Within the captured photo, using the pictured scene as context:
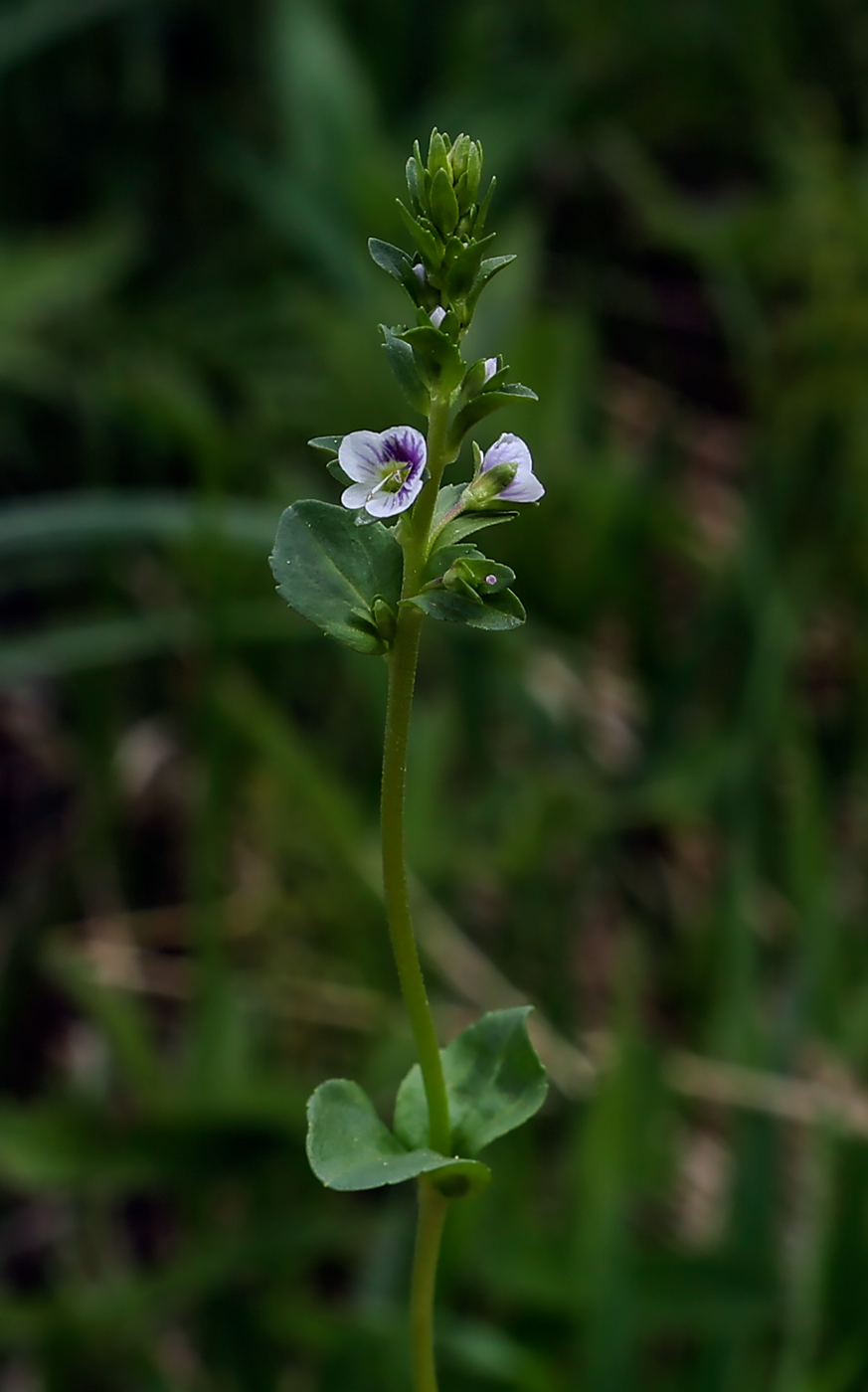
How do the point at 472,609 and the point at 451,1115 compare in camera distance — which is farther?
the point at 451,1115

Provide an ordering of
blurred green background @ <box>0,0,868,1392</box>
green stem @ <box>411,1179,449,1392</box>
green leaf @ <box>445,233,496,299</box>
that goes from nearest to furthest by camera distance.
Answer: green leaf @ <box>445,233,496,299</box>
green stem @ <box>411,1179,449,1392</box>
blurred green background @ <box>0,0,868,1392</box>

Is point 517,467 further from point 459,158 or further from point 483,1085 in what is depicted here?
point 483,1085

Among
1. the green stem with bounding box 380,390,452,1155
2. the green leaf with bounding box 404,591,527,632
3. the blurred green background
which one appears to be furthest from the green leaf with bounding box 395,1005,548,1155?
the blurred green background

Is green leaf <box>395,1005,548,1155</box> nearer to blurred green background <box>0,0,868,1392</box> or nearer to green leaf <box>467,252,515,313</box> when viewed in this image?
green leaf <box>467,252,515,313</box>

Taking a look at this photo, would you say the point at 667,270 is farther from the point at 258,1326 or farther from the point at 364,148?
the point at 258,1326

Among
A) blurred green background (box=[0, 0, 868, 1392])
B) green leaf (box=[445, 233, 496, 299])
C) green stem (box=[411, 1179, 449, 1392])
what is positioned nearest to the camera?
green leaf (box=[445, 233, 496, 299])

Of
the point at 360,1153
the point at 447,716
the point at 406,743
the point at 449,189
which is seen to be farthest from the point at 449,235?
the point at 447,716
